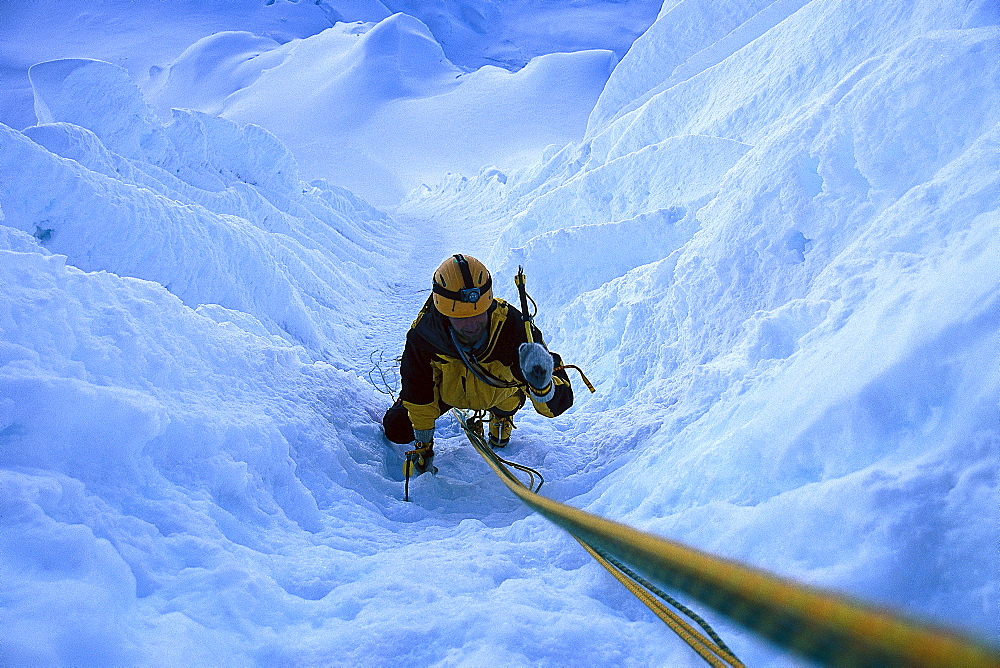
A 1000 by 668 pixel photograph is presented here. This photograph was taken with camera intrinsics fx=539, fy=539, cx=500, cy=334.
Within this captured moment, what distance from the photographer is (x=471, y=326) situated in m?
2.37

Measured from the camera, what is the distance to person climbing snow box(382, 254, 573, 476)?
88.6 inches

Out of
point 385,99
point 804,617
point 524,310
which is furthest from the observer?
point 385,99

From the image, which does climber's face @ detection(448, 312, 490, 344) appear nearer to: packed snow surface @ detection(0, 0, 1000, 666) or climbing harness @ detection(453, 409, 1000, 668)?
packed snow surface @ detection(0, 0, 1000, 666)

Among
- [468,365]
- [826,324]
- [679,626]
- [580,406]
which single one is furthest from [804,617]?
[580,406]

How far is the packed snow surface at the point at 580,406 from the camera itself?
3.76 ft

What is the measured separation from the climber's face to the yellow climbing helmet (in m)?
0.05

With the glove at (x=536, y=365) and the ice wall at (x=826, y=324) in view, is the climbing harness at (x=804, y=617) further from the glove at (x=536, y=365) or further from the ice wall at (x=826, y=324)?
the glove at (x=536, y=365)

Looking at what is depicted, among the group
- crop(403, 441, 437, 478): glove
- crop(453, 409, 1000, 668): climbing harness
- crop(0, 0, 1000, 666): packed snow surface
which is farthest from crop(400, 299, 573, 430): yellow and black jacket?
crop(453, 409, 1000, 668): climbing harness

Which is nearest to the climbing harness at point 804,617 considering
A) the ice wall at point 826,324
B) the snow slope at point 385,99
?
the ice wall at point 826,324

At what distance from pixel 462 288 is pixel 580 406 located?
168cm

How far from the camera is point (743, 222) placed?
3021 mm

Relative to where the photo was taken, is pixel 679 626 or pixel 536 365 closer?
pixel 679 626

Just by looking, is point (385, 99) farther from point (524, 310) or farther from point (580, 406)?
point (524, 310)

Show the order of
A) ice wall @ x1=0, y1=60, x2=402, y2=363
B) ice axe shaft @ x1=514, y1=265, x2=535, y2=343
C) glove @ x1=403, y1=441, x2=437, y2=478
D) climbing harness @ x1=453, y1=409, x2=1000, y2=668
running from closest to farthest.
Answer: climbing harness @ x1=453, y1=409, x2=1000, y2=668, ice axe shaft @ x1=514, y1=265, x2=535, y2=343, glove @ x1=403, y1=441, x2=437, y2=478, ice wall @ x1=0, y1=60, x2=402, y2=363
